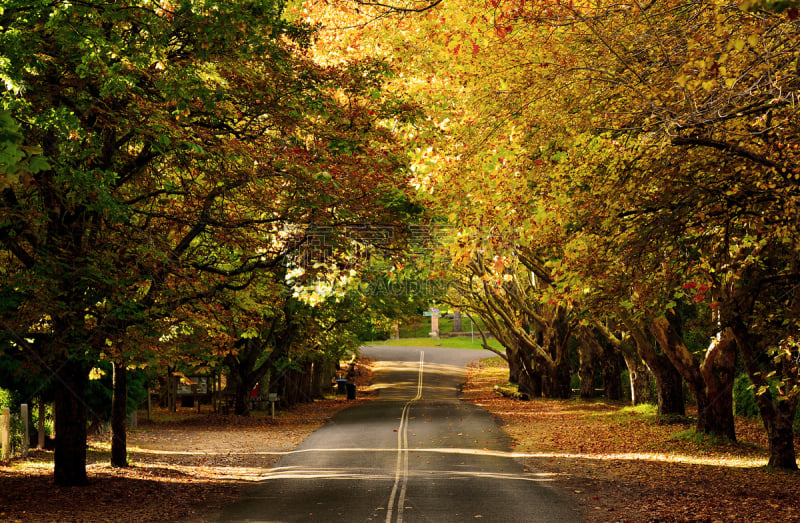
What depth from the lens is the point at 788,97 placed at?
26.8 ft

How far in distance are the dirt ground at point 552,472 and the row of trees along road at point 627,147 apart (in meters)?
2.13

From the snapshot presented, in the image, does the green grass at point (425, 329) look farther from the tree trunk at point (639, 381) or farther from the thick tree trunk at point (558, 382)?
the tree trunk at point (639, 381)

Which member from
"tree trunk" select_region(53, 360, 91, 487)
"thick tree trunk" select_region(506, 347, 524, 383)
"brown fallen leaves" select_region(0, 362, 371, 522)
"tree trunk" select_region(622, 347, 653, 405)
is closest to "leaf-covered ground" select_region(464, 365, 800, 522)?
"tree trunk" select_region(622, 347, 653, 405)

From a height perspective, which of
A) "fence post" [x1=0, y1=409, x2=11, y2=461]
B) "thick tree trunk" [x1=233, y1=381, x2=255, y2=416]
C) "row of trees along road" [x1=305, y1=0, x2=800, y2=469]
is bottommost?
"thick tree trunk" [x1=233, y1=381, x2=255, y2=416]

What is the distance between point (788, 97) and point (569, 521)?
23.5 feet

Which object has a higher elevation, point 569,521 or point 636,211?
point 636,211

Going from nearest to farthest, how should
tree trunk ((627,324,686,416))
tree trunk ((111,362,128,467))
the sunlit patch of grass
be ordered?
tree trunk ((111,362,128,467)) → the sunlit patch of grass → tree trunk ((627,324,686,416))

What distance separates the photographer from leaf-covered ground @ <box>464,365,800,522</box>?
496 inches

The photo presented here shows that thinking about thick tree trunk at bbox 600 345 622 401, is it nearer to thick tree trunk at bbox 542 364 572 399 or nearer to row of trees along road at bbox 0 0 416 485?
thick tree trunk at bbox 542 364 572 399

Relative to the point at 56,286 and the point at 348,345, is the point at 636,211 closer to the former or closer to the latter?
the point at 56,286

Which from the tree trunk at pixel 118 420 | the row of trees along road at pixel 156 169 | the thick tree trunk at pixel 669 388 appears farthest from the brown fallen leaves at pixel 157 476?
the thick tree trunk at pixel 669 388

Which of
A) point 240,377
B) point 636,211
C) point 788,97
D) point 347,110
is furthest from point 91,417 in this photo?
point 788,97

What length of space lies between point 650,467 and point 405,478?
5878mm

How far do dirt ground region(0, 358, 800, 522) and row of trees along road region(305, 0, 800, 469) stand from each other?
213 centimetres
